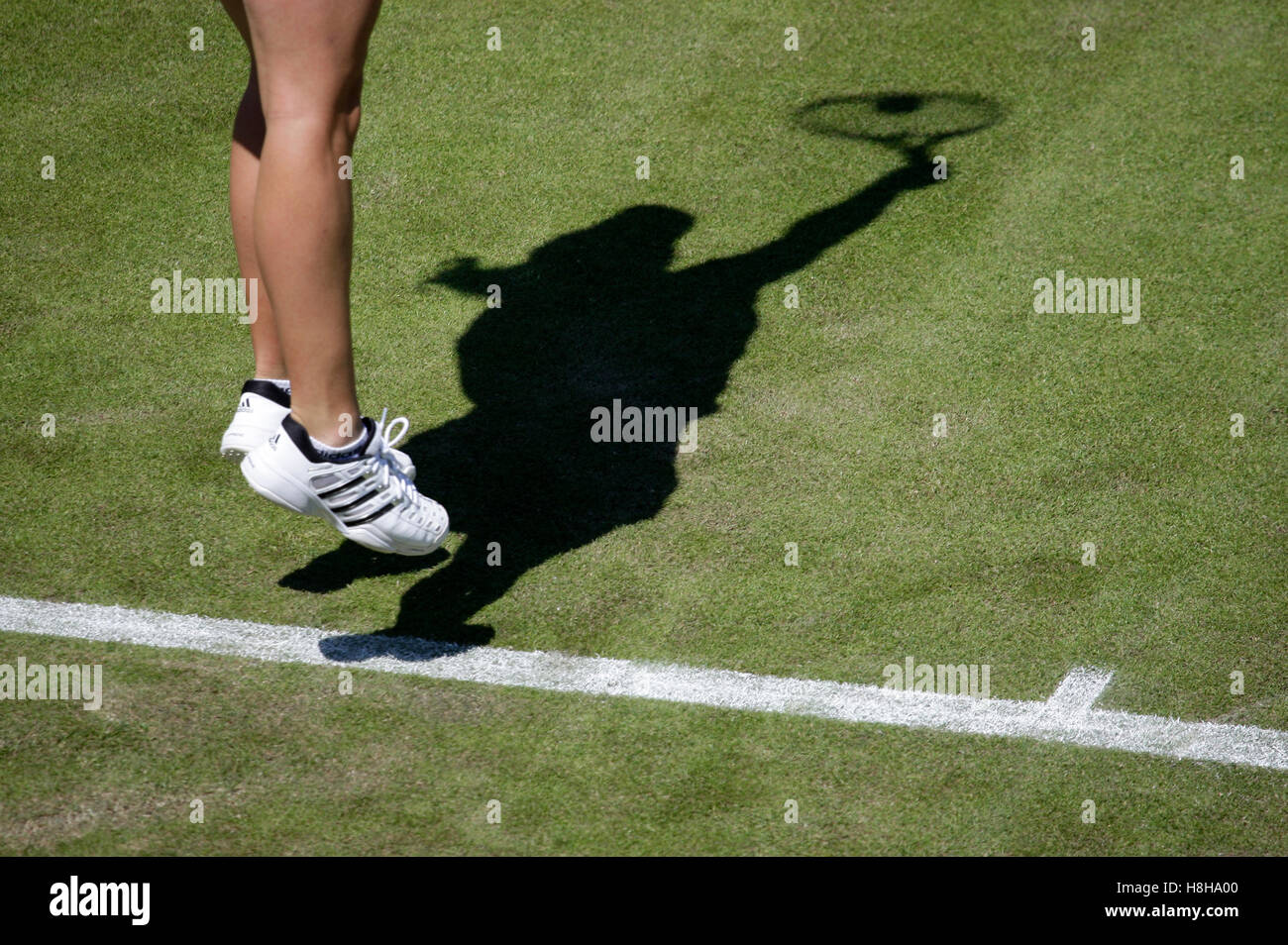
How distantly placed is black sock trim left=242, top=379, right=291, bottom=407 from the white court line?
643 mm

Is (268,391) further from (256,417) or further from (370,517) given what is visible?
(370,517)

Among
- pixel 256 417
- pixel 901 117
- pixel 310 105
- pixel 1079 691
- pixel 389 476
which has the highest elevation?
pixel 901 117

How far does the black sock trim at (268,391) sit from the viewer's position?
3.94 m

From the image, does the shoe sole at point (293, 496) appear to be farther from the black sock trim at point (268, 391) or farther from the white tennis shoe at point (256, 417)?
the black sock trim at point (268, 391)

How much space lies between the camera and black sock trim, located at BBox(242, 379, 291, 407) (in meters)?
3.94

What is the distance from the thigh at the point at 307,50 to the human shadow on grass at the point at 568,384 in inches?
59.2

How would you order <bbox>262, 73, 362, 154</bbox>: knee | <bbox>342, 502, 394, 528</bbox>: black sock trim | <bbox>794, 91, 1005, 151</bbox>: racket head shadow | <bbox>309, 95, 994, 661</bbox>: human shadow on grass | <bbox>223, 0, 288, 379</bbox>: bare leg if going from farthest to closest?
<bbox>794, 91, 1005, 151</bbox>: racket head shadow
<bbox>309, 95, 994, 661</bbox>: human shadow on grass
<bbox>223, 0, 288, 379</bbox>: bare leg
<bbox>342, 502, 394, 528</bbox>: black sock trim
<bbox>262, 73, 362, 154</bbox>: knee

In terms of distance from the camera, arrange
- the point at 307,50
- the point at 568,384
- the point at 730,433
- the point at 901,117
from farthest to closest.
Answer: the point at 901,117
the point at 568,384
the point at 730,433
the point at 307,50

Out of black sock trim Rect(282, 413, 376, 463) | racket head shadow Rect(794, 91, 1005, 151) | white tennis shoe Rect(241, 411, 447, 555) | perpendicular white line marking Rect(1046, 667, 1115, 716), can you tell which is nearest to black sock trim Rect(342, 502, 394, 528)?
white tennis shoe Rect(241, 411, 447, 555)

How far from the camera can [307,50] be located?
3053 millimetres

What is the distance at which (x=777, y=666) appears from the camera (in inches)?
152

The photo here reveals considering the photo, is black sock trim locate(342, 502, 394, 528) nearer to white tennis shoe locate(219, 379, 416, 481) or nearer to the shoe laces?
the shoe laces

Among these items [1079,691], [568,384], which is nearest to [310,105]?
[568,384]

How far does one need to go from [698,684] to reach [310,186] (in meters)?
1.66
